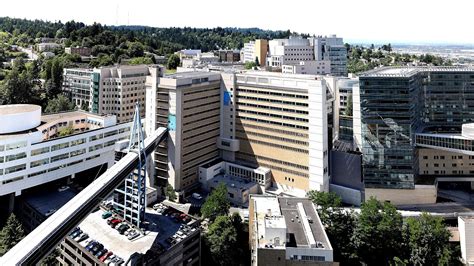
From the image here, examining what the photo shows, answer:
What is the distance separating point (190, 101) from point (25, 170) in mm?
25343

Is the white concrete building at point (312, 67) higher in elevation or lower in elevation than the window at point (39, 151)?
higher

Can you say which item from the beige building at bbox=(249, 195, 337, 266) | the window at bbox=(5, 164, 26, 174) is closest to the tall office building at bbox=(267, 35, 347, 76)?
the window at bbox=(5, 164, 26, 174)

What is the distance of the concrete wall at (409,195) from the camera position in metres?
54.0

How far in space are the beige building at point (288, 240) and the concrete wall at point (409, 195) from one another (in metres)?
17.0

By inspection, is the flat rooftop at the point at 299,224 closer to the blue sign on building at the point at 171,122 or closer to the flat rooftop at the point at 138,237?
the flat rooftop at the point at 138,237

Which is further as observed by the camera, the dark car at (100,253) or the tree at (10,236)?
the tree at (10,236)

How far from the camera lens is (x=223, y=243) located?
43.2 meters

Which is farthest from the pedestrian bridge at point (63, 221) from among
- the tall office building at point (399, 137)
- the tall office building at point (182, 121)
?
the tall office building at point (399, 137)

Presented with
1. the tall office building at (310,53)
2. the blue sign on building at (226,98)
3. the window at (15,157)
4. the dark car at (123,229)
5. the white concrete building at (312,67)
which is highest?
the tall office building at (310,53)

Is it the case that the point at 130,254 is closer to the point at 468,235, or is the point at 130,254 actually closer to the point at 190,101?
the point at 190,101

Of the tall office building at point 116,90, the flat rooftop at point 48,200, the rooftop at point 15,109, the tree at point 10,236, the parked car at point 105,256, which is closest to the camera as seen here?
the parked car at point 105,256

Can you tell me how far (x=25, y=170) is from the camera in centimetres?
5153

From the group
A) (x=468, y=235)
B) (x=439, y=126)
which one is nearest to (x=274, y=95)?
(x=439, y=126)

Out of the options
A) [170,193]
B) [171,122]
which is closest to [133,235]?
[170,193]
